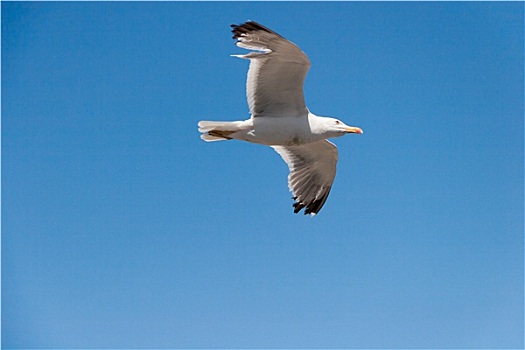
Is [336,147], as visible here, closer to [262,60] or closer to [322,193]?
[322,193]

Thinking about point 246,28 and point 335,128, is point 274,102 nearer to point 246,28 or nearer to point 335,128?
point 335,128

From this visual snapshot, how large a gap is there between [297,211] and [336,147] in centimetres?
96

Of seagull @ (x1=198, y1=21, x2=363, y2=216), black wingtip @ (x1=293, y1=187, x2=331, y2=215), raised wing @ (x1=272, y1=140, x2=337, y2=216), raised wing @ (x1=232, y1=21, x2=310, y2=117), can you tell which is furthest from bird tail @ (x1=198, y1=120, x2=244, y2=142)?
black wingtip @ (x1=293, y1=187, x2=331, y2=215)

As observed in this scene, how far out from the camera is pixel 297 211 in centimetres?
961

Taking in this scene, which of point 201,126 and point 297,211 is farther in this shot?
point 297,211

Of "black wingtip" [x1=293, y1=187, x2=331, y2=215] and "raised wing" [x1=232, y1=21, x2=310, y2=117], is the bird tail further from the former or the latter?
"black wingtip" [x1=293, y1=187, x2=331, y2=215]

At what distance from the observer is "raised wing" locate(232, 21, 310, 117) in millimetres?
7477

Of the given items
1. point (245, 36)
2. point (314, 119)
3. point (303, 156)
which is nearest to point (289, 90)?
point (314, 119)

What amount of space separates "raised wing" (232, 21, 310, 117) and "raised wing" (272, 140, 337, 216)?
1.24m

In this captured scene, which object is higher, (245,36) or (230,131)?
(245,36)

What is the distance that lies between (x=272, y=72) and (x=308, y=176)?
199 centimetres

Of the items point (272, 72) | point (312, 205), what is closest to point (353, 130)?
point (272, 72)

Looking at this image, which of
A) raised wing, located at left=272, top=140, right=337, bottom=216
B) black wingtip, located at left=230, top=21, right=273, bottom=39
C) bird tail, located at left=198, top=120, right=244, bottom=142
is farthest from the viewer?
raised wing, located at left=272, top=140, right=337, bottom=216

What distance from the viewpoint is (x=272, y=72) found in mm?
7938
